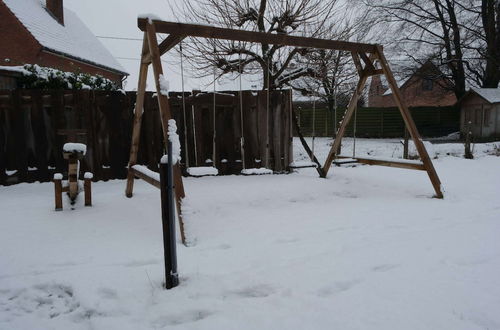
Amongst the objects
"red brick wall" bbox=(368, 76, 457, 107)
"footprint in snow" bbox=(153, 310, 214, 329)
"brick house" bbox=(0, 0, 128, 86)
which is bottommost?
"footprint in snow" bbox=(153, 310, 214, 329)

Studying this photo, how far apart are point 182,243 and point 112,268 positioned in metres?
0.60

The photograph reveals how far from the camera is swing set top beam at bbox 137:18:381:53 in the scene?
3.29 metres

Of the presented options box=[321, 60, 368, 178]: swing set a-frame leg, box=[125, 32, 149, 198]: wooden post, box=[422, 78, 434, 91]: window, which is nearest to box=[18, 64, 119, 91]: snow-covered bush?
box=[125, 32, 149, 198]: wooden post

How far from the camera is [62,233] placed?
2.94m

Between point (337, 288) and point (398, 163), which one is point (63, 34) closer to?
point (398, 163)

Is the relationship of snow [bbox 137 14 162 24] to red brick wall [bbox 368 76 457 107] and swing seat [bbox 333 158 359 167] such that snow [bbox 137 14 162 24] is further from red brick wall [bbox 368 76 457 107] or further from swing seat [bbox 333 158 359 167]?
red brick wall [bbox 368 76 457 107]

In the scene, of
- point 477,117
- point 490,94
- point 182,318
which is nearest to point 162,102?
point 182,318

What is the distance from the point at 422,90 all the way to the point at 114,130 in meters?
29.8

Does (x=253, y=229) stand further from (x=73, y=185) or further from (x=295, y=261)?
(x=73, y=185)

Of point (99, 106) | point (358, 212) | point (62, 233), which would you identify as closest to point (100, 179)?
point (99, 106)

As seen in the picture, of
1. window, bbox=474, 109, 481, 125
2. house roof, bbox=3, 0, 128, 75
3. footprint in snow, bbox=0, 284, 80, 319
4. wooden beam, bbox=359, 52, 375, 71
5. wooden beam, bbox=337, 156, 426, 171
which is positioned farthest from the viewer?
window, bbox=474, 109, 481, 125

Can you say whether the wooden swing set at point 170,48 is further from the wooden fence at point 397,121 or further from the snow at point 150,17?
the wooden fence at point 397,121

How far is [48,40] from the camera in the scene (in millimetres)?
15086

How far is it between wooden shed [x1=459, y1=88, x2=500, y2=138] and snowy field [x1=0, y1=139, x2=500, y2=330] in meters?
18.6
